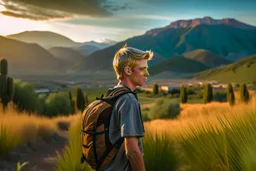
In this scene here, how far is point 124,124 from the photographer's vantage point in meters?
2.30

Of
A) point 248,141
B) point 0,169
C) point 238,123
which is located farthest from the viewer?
point 0,169

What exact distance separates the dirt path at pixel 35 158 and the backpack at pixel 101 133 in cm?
559

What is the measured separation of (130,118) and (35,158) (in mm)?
7485

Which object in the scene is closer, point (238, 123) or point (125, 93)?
point (125, 93)

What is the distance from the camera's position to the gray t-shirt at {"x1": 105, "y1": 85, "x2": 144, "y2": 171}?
2299mm

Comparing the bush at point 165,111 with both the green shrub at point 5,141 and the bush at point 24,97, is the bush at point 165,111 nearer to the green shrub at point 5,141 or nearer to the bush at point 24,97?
the bush at point 24,97

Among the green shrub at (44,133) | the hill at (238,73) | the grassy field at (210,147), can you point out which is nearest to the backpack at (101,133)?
the grassy field at (210,147)

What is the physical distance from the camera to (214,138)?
3.48 metres

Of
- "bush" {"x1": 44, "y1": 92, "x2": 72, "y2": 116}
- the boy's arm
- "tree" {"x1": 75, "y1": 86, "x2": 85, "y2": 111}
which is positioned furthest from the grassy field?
"bush" {"x1": 44, "y1": 92, "x2": 72, "y2": 116}

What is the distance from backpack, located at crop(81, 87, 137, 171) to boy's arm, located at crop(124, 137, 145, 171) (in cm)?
17

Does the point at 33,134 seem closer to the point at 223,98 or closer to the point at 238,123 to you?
the point at 238,123

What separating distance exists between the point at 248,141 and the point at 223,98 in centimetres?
5229

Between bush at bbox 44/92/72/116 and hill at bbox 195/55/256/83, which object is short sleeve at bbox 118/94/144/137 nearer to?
bush at bbox 44/92/72/116

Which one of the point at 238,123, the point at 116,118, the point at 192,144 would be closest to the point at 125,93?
the point at 116,118
